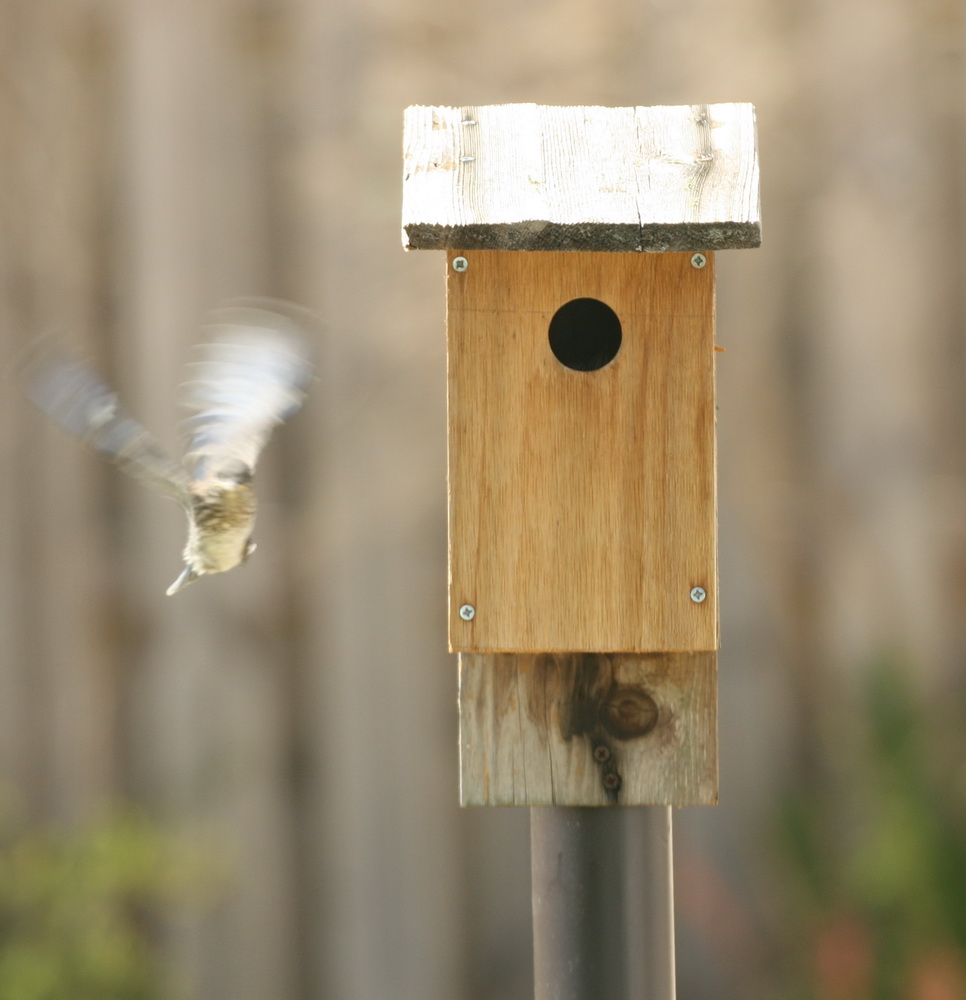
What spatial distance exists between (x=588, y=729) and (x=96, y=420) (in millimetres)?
684

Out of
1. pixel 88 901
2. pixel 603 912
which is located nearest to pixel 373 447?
pixel 88 901

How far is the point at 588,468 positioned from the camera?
4.95 feet

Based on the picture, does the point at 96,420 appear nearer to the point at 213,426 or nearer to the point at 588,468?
the point at 213,426

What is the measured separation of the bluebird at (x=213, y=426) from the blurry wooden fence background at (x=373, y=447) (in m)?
0.94

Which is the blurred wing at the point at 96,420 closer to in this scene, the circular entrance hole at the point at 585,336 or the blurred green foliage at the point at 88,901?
the circular entrance hole at the point at 585,336

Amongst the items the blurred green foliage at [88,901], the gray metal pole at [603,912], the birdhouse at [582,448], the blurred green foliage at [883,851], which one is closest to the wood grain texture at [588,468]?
the birdhouse at [582,448]

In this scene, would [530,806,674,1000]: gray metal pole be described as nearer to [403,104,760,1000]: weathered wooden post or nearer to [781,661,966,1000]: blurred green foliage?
[403,104,760,1000]: weathered wooden post

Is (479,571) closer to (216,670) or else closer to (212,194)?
(216,670)

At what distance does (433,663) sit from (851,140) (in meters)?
1.39

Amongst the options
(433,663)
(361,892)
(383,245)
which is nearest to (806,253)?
(383,245)

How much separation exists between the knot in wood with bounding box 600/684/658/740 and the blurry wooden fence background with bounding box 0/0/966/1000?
1.13 metres

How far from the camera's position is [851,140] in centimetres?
269

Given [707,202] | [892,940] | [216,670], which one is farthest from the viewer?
[216,670]

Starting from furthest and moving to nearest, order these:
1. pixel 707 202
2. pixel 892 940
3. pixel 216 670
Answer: pixel 216 670, pixel 892 940, pixel 707 202
